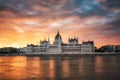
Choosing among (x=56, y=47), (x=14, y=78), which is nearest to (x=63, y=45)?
(x=56, y=47)

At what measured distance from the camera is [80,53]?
617 feet

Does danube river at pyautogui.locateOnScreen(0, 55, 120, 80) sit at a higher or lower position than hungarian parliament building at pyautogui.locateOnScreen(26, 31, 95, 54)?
lower

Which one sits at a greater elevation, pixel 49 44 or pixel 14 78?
pixel 49 44

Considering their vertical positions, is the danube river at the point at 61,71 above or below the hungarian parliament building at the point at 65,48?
below

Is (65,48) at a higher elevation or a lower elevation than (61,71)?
higher

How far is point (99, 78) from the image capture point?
39625 millimetres

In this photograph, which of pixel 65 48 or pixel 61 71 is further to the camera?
Result: pixel 65 48

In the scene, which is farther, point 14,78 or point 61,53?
point 61,53

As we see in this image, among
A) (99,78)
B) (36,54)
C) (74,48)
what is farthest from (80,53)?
(99,78)

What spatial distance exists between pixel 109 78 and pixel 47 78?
29.4 ft

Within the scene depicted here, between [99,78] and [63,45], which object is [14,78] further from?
[63,45]

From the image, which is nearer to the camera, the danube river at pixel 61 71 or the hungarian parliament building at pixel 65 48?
the danube river at pixel 61 71

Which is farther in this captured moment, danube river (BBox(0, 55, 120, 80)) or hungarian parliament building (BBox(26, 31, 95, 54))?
hungarian parliament building (BBox(26, 31, 95, 54))

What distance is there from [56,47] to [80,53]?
18.8m
